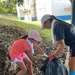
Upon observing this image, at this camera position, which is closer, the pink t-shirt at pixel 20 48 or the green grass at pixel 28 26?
the pink t-shirt at pixel 20 48

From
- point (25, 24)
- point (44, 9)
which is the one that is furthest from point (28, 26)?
point (44, 9)

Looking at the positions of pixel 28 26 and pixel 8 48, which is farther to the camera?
pixel 28 26

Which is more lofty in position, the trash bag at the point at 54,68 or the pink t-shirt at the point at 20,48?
the pink t-shirt at the point at 20,48

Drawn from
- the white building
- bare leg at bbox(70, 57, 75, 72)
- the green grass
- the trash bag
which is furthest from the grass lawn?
the trash bag

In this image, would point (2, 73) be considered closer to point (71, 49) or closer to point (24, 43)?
point (24, 43)

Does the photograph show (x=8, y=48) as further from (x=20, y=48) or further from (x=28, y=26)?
(x=28, y=26)

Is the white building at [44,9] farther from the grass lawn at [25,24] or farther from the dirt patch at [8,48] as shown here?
the dirt patch at [8,48]

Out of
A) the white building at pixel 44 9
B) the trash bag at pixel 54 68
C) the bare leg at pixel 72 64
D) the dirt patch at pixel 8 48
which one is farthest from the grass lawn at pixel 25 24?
the trash bag at pixel 54 68

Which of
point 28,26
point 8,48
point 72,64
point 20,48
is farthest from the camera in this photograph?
point 28,26

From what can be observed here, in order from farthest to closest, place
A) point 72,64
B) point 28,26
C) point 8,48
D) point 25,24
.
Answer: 1. point 25,24
2. point 28,26
3. point 8,48
4. point 72,64

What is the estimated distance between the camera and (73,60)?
11.3 ft

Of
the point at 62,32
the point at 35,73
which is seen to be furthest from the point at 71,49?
the point at 35,73

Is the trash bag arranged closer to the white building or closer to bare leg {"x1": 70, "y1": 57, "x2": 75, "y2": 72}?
bare leg {"x1": 70, "y1": 57, "x2": 75, "y2": 72}

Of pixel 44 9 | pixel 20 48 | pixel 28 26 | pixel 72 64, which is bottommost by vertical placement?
pixel 72 64
